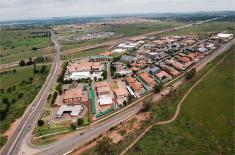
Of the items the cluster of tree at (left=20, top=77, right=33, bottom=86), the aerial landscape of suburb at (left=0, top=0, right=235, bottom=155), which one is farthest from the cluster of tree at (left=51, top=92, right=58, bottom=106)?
the cluster of tree at (left=20, top=77, right=33, bottom=86)

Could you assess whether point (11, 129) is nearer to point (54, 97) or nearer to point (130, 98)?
point (54, 97)

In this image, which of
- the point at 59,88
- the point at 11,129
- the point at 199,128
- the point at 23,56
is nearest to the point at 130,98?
the point at 199,128

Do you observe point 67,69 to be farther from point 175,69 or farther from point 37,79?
point 175,69

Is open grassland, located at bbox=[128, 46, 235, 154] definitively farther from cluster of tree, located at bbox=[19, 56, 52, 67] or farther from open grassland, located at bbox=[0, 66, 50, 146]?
cluster of tree, located at bbox=[19, 56, 52, 67]

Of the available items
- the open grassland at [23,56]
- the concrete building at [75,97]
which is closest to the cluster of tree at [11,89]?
the concrete building at [75,97]

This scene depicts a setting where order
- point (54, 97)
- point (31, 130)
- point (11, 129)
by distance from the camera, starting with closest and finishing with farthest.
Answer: point (31, 130) < point (11, 129) < point (54, 97)

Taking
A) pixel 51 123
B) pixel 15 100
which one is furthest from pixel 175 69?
pixel 15 100

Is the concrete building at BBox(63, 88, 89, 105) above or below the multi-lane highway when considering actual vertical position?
above
